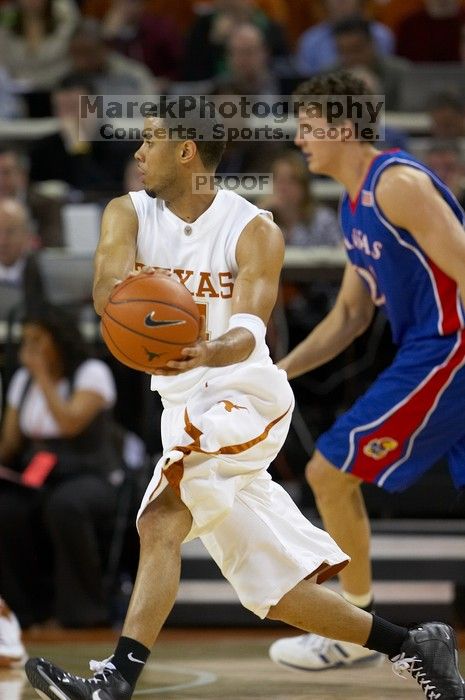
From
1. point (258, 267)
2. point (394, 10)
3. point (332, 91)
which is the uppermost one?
point (394, 10)

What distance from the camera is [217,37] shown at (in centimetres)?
1049

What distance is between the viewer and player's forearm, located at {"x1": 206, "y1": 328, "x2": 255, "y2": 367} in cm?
349

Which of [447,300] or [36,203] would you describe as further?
[36,203]

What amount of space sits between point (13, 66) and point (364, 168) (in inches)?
253

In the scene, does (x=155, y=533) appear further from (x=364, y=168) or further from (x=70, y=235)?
(x=70, y=235)

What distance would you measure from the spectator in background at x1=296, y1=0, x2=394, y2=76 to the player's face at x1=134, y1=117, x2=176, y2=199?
652cm

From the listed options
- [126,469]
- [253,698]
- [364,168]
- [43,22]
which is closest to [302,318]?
[126,469]

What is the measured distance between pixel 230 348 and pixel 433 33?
8035mm

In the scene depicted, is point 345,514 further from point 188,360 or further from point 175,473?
point 188,360

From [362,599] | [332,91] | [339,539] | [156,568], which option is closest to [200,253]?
[156,568]

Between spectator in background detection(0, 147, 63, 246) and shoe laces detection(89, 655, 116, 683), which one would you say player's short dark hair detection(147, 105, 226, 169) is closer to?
shoe laces detection(89, 655, 116, 683)

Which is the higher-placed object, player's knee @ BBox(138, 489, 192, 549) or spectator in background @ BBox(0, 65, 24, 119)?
spectator in background @ BBox(0, 65, 24, 119)

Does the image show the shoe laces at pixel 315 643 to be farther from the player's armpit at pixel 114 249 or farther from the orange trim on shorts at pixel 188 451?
the player's armpit at pixel 114 249

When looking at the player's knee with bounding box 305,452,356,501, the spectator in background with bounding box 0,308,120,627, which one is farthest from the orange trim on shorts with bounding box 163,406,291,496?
the spectator in background with bounding box 0,308,120,627
